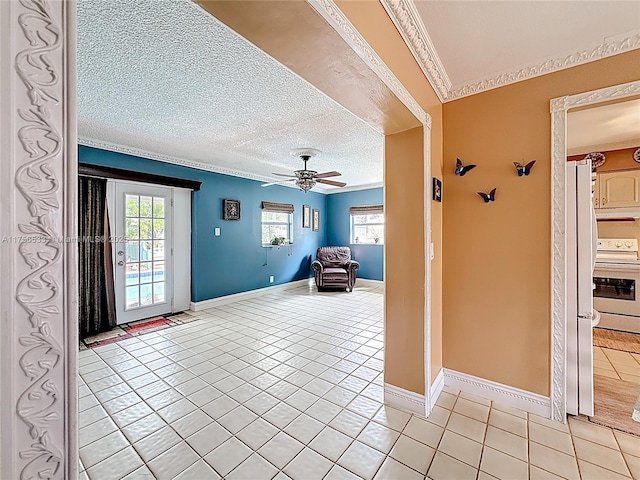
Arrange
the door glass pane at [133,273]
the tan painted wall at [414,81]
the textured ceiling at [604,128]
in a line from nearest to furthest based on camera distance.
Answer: the tan painted wall at [414,81]
the textured ceiling at [604,128]
the door glass pane at [133,273]

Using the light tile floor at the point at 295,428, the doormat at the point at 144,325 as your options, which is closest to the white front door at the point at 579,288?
the light tile floor at the point at 295,428

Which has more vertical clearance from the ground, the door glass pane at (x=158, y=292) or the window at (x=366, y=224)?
the window at (x=366, y=224)

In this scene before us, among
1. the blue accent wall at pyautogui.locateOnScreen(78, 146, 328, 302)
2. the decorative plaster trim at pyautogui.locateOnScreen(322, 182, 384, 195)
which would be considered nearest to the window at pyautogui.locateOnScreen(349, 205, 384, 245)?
the decorative plaster trim at pyautogui.locateOnScreen(322, 182, 384, 195)

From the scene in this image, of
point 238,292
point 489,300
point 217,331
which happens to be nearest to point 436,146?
point 489,300

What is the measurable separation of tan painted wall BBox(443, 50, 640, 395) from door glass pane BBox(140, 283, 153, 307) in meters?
4.10

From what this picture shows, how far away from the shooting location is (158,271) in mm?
4367

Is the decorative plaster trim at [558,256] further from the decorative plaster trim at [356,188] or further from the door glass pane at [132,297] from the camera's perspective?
the door glass pane at [132,297]

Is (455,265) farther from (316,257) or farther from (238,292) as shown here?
(316,257)

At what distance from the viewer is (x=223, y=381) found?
8.21 feet

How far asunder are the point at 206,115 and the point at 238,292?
346 cm

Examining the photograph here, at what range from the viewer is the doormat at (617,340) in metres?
3.04

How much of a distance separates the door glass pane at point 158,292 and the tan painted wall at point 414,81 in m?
3.77

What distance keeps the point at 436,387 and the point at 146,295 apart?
13.4 feet

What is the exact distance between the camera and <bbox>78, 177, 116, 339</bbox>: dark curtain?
3.55 meters
